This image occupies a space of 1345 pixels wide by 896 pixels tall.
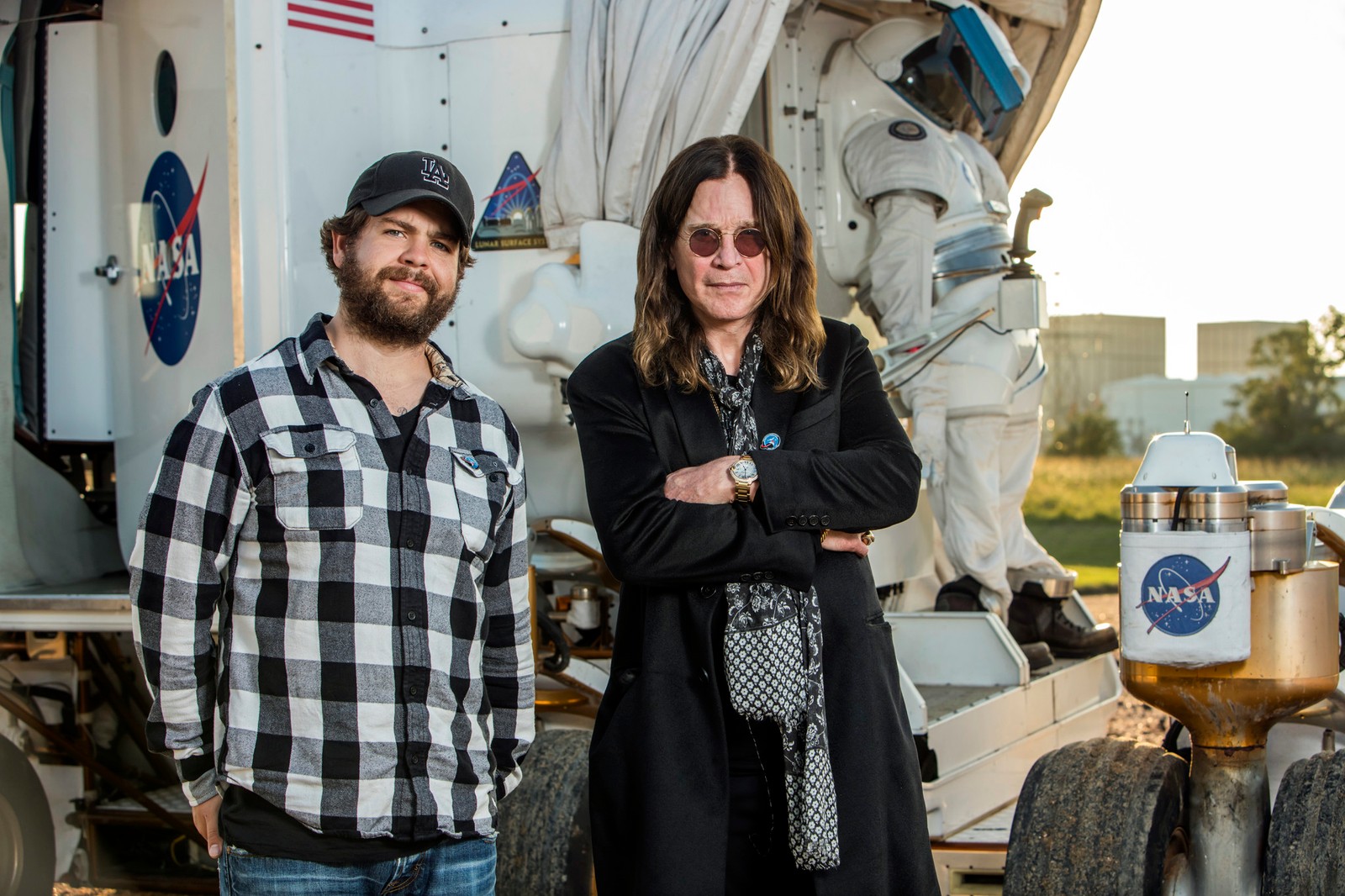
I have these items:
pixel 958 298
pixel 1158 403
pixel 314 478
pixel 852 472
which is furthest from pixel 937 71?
pixel 1158 403

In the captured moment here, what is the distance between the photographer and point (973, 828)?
4.20 meters

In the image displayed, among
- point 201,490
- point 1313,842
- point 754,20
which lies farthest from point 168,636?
point 754,20

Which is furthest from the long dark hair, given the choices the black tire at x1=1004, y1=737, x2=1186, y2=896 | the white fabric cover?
the white fabric cover

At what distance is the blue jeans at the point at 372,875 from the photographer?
78.8 inches

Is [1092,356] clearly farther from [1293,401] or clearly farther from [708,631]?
[708,631]

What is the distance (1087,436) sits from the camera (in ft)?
91.1

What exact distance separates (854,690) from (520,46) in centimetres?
268

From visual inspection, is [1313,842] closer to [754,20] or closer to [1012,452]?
[754,20]

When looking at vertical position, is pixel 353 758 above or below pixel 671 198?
below

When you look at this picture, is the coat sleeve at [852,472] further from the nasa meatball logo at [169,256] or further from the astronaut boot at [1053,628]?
the astronaut boot at [1053,628]

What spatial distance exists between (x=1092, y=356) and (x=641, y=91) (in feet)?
96.6

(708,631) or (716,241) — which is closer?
(708,631)

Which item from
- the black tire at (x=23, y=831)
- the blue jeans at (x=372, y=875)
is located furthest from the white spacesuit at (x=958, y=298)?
the blue jeans at (x=372, y=875)

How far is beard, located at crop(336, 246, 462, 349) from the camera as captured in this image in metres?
2.20
